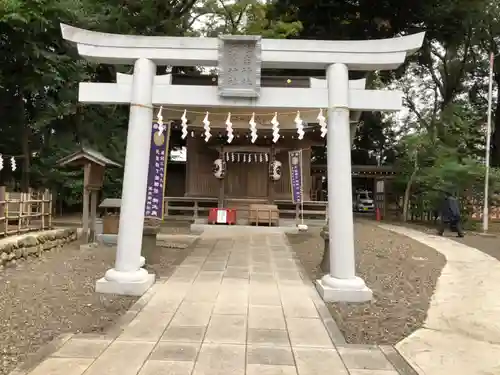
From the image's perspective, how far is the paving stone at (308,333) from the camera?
15.2 ft

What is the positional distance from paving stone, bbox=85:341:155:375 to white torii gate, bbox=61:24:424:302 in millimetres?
2168

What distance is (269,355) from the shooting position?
424cm

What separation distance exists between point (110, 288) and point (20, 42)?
1154cm

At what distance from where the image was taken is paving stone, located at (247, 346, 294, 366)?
4082mm

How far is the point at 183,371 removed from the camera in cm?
383

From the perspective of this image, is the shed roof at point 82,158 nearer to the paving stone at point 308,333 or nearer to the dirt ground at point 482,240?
the paving stone at point 308,333

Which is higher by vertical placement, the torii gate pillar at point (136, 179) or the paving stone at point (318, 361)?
the torii gate pillar at point (136, 179)

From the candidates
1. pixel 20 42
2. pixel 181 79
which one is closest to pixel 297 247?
pixel 181 79

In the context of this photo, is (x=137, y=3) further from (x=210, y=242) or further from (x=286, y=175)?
(x=210, y=242)

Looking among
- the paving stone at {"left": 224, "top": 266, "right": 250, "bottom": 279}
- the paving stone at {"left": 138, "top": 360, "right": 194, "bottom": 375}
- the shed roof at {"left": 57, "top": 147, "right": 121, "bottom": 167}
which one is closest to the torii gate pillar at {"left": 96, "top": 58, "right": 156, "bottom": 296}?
the paving stone at {"left": 224, "top": 266, "right": 250, "bottom": 279}

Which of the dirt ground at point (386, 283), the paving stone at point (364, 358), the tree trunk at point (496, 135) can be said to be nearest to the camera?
the paving stone at point (364, 358)

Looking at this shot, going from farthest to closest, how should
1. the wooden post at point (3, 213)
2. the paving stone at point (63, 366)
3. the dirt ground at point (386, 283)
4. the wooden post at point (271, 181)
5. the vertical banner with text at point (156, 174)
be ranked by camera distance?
the wooden post at point (271, 181) < the wooden post at point (3, 213) < the vertical banner with text at point (156, 174) < the dirt ground at point (386, 283) < the paving stone at point (63, 366)

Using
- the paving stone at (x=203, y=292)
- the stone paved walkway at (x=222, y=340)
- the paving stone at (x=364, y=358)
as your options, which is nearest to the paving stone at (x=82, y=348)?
the stone paved walkway at (x=222, y=340)

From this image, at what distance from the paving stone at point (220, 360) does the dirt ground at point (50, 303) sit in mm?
1426
